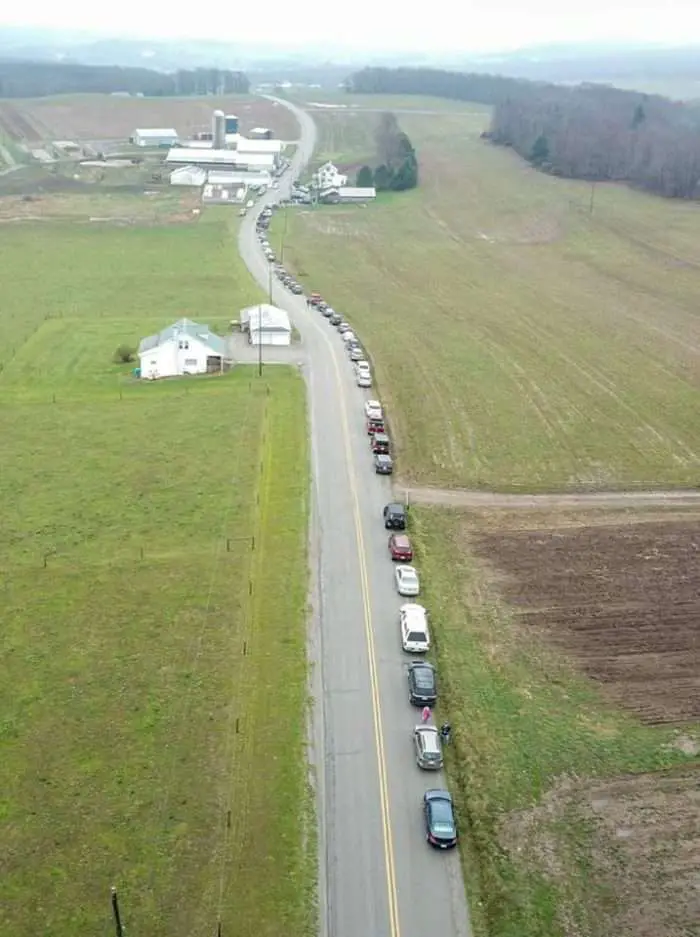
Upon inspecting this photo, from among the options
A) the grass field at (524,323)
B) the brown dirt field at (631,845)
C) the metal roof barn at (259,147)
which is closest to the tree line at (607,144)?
the grass field at (524,323)

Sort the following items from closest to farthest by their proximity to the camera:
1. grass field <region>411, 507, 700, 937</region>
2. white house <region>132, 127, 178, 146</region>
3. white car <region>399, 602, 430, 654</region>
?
1. grass field <region>411, 507, 700, 937</region>
2. white car <region>399, 602, 430, 654</region>
3. white house <region>132, 127, 178, 146</region>

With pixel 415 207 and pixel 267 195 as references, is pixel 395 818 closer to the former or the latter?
pixel 415 207

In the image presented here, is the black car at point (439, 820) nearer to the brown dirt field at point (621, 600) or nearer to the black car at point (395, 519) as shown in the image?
the brown dirt field at point (621, 600)

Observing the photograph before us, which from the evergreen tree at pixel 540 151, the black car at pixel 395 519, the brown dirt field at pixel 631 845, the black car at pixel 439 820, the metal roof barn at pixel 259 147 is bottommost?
the brown dirt field at pixel 631 845

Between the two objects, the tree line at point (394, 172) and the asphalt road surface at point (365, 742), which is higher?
the tree line at point (394, 172)

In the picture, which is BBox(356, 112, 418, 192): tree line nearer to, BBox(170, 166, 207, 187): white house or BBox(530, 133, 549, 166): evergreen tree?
BBox(530, 133, 549, 166): evergreen tree

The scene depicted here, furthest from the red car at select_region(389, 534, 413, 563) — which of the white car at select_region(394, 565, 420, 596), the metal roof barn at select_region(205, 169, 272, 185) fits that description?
the metal roof barn at select_region(205, 169, 272, 185)
